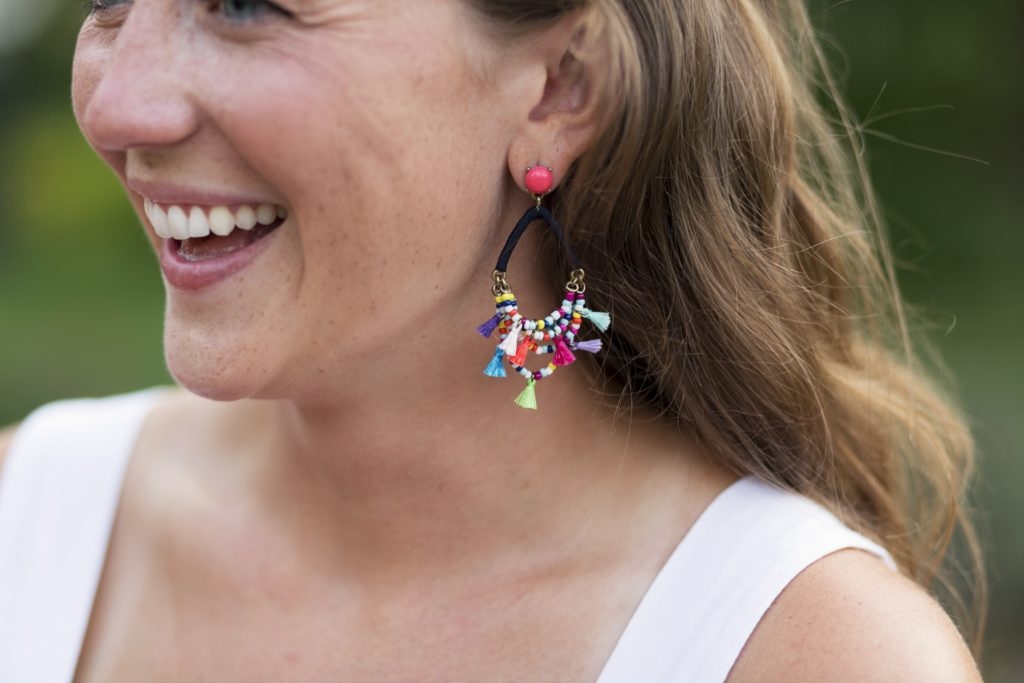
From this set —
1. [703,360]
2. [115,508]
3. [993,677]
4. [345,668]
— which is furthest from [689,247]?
[993,677]

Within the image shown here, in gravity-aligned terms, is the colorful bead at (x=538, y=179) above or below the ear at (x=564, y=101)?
below

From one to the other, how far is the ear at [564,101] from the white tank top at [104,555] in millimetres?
654

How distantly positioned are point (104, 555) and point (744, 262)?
1332 millimetres

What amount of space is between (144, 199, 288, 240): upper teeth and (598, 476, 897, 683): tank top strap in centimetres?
86

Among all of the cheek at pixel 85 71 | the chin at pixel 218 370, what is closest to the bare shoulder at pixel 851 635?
the chin at pixel 218 370

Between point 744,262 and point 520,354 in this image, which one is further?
point 744,262

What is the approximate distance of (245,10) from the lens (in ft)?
5.76

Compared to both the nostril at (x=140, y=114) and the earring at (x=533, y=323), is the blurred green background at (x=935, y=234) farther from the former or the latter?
the nostril at (x=140, y=114)

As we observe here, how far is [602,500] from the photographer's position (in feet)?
6.85

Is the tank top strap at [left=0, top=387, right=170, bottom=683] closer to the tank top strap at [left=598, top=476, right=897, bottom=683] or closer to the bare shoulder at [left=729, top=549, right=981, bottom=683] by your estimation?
the tank top strap at [left=598, top=476, right=897, bottom=683]

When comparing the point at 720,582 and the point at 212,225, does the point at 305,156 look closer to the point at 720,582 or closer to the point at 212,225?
the point at 212,225

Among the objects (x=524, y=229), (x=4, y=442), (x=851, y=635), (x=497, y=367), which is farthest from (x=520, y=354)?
(x=4, y=442)

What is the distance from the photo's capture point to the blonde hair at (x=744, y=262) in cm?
190

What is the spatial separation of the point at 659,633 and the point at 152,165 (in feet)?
3.51
